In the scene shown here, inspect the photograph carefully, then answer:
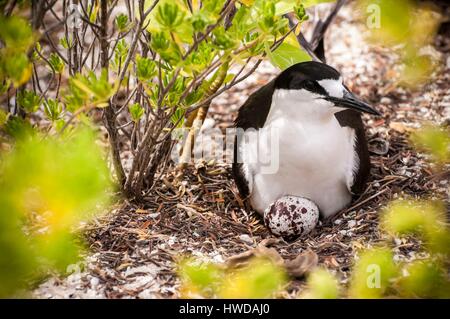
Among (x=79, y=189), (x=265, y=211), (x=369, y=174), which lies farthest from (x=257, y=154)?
(x=79, y=189)

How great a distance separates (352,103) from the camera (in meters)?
3.02

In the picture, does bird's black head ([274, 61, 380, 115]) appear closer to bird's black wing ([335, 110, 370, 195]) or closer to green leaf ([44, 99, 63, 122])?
bird's black wing ([335, 110, 370, 195])

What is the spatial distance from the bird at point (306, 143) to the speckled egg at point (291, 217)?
10 cm

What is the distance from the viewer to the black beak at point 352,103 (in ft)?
9.89

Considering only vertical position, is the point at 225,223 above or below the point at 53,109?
below

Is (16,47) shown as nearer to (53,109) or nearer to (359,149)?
(53,109)

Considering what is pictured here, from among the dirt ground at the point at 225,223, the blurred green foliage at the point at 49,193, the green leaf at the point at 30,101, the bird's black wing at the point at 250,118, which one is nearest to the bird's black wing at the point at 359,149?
the dirt ground at the point at 225,223

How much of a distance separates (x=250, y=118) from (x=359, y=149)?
60 cm

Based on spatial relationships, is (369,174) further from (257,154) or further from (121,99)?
(121,99)

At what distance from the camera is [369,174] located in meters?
3.53

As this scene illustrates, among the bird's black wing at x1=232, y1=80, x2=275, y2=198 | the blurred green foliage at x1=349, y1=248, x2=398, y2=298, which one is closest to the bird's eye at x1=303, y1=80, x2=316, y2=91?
the bird's black wing at x1=232, y1=80, x2=275, y2=198

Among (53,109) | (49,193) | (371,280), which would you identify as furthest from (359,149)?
(49,193)
